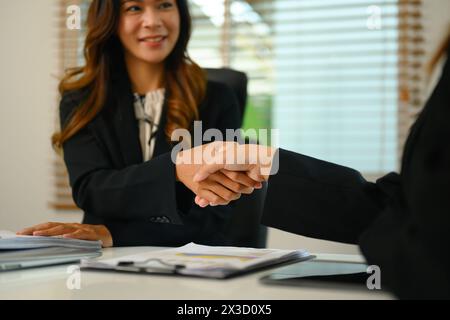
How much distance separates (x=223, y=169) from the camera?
1.17 m

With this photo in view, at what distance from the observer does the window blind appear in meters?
2.76

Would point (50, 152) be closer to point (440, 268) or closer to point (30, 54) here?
point (30, 54)

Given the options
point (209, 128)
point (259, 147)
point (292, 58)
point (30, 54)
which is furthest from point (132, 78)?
point (30, 54)

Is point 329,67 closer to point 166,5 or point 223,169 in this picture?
point 166,5

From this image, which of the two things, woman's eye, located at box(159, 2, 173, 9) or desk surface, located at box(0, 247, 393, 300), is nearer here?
desk surface, located at box(0, 247, 393, 300)

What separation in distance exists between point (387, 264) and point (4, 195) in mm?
3101

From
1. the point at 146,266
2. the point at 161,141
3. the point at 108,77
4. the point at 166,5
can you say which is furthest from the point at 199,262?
the point at 166,5

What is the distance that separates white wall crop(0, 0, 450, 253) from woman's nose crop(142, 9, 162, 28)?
1.61 m

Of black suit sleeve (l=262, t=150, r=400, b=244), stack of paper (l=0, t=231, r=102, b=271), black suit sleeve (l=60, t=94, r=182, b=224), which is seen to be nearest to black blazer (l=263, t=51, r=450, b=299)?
black suit sleeve (l=262, t=150, r=400, b=244)

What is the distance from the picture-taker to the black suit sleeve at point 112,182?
1.28 meters

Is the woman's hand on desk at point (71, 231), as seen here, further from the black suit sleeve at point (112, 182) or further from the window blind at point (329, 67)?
the window blind at point (329, 67)

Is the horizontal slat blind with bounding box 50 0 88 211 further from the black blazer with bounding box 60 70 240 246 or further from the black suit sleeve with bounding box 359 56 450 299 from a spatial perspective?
the black suit sleeve with bounding box 359 56 450 299

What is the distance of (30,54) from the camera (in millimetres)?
3350

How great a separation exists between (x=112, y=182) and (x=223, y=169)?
0.43 meters
